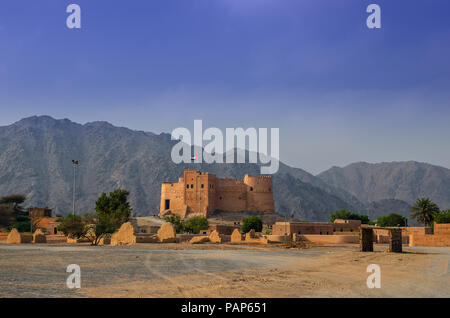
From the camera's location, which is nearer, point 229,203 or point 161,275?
point 161,275

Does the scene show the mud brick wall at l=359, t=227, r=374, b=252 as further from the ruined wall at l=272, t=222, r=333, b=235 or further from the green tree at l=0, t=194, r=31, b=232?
the green tree at l=0, t=194, r=31, b=232

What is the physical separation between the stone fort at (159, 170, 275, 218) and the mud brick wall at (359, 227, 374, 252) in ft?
250

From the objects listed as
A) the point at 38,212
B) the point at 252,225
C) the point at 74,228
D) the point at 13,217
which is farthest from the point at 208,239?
the point at 38,212

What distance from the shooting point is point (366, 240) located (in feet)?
97.7

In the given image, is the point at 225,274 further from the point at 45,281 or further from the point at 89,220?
the point at 89,220

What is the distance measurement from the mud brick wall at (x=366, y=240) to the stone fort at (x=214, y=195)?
7629 centimetres

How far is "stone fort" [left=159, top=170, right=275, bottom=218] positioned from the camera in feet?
350

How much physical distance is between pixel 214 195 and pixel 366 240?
8039cm

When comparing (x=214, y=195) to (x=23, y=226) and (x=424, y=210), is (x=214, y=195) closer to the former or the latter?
(x=23, y=226)
